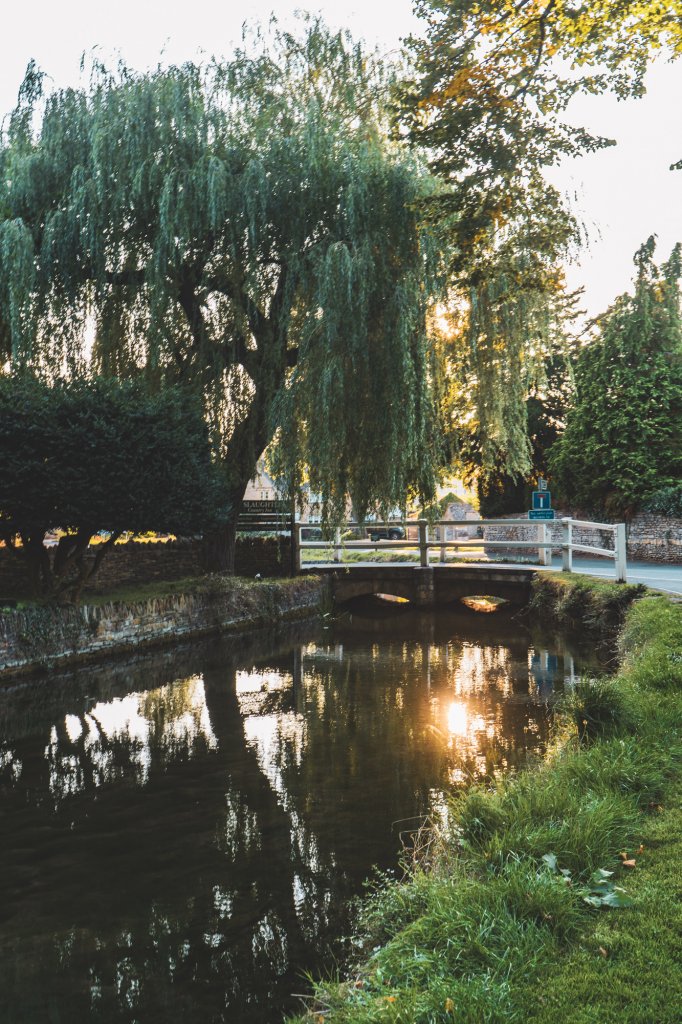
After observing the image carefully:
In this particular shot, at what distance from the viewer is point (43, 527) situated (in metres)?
10.3

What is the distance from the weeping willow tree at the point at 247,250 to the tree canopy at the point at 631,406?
12.3 metres

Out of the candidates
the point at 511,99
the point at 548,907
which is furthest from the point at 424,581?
the point at 548,907

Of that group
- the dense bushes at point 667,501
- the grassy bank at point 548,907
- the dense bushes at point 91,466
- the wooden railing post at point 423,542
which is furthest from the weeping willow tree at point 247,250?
the dense bushes at point 667,501

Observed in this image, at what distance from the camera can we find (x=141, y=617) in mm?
11812

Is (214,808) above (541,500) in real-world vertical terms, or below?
below

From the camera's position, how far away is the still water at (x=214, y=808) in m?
3.29

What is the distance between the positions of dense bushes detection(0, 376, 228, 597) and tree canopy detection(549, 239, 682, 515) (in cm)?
1461

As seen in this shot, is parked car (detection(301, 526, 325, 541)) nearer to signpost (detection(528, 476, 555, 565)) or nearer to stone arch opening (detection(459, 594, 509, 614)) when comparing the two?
stone arch opening (detection(459, 594, 509, 614))

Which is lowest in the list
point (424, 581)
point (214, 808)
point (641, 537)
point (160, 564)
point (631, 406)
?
point (214, 808)

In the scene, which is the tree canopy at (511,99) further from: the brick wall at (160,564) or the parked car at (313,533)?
the parked car at (313,533)

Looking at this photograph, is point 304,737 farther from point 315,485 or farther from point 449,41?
point 449,41

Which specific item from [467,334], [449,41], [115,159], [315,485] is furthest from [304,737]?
[115,159]

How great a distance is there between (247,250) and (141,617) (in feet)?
20.2

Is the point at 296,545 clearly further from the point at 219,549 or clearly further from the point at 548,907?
the point at 548,907
